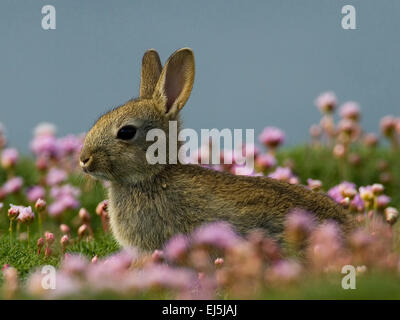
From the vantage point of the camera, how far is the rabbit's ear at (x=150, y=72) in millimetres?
8023

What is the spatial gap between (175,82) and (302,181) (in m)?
5.32

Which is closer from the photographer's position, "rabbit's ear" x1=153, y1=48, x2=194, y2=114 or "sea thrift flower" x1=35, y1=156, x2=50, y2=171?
"rabbit's ear" x1=153, y1=48, x2=194, y2=114

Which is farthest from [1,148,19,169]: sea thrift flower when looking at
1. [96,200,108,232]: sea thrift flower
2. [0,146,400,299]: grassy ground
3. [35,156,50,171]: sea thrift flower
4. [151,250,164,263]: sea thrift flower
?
[151,250,164,263]: sea thrift flower

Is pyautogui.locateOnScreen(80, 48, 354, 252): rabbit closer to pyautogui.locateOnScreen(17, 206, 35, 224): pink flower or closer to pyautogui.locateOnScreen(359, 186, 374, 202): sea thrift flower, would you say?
pyautogui.locateOnScreen(17, 206, 35, 224): pink flower

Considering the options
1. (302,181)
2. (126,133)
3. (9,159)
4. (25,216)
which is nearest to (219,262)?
(126,133)

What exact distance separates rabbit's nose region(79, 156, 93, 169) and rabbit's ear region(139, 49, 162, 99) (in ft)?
3.97

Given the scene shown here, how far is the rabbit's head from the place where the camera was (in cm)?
713

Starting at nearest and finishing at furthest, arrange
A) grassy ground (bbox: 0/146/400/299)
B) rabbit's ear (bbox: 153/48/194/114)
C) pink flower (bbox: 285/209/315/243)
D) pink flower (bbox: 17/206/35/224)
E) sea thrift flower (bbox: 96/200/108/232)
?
grassy ground (bbox: 0/146/400/299) < pink flower (bbox: 285/209/315/243) < rabbit's ear (bbox: 153/48/194/114) < pink flower (bbox: 17/206/35/224) < sea thrift flower (bbox: 96/200/108/232)

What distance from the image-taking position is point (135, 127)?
7.28m

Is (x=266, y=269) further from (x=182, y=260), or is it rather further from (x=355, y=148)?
(x=355, y=148)

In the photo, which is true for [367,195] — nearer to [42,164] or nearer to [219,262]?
[219,262]
